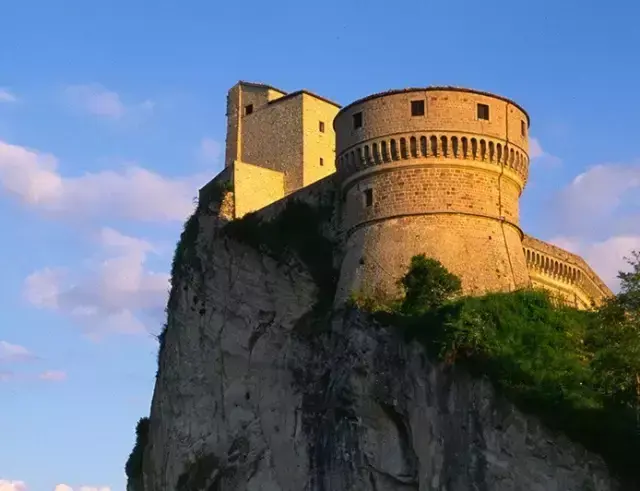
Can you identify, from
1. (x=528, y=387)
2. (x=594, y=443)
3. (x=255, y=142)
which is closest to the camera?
(x=594, y=443)

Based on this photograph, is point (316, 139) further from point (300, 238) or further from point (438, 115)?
point (438, 115)

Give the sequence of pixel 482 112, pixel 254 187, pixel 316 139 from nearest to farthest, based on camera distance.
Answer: pixel 482 112, pixel 254 187, pixel 316 139

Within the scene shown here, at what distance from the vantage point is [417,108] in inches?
1580

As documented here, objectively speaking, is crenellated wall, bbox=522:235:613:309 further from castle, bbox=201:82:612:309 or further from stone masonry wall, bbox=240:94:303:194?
stone masonry wall, bbox=240:94:303:194

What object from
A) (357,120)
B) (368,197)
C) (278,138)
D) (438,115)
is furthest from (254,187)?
(438,115)

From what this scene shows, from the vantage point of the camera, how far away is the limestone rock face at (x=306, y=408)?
109 ft

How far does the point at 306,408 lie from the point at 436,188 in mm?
9446

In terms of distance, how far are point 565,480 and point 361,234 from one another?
42.5 ft

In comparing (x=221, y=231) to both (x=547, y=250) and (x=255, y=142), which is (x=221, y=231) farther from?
(x=547, y=250)

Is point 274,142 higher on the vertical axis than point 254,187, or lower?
higher

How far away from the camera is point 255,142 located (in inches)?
1999

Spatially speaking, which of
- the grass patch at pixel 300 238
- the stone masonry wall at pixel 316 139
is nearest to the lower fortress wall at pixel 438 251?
the grass patch at pixel 300 238

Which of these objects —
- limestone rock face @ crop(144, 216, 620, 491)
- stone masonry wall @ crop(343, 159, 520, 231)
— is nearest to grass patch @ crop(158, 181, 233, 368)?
limestone rock face @ crop(144, 216, 620, 491)

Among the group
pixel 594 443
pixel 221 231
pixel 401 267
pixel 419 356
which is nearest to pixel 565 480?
pixel 594 443
